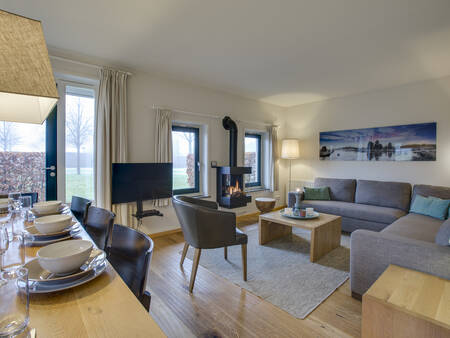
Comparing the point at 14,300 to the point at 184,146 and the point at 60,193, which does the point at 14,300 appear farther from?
the point at 184,146

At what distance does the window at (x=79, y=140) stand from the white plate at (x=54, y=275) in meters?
2.55

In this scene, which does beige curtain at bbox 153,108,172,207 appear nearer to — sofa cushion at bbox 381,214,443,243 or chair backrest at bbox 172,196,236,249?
chair backrest at bbox 172,196,236,249

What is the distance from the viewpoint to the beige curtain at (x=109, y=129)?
3.09 m

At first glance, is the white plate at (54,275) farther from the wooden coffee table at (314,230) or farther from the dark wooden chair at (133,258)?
the wooden coffee table at (314,230)

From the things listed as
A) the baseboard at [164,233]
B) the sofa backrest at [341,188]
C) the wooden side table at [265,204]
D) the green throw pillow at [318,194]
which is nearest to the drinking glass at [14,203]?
the baseboard at [164,233]

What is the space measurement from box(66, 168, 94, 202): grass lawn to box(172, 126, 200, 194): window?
131 centimetres

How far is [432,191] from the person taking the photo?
3645 mm

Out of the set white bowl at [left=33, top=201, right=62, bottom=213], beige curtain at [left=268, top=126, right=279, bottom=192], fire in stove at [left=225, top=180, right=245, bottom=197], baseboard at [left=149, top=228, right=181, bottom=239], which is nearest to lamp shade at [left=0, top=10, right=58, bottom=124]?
white bowl at [left=33, top=201, right=62, bottom=213]

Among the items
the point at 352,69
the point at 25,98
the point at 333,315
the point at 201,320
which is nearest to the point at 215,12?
the point at 25,98

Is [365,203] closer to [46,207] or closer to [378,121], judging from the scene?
[378,121]

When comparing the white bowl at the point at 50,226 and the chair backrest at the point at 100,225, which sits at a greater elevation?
the white bowl at the point at 50,226

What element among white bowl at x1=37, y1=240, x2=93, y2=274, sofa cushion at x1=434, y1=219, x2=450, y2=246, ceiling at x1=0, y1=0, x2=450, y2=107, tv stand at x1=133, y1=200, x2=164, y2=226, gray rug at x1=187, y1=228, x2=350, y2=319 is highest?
ceiling at x1=0, y1=0, x2=450, y2=107

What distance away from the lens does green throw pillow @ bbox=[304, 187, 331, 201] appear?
464 cm

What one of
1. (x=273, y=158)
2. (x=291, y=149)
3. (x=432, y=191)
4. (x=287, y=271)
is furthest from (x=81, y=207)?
(x=432, y=191)
